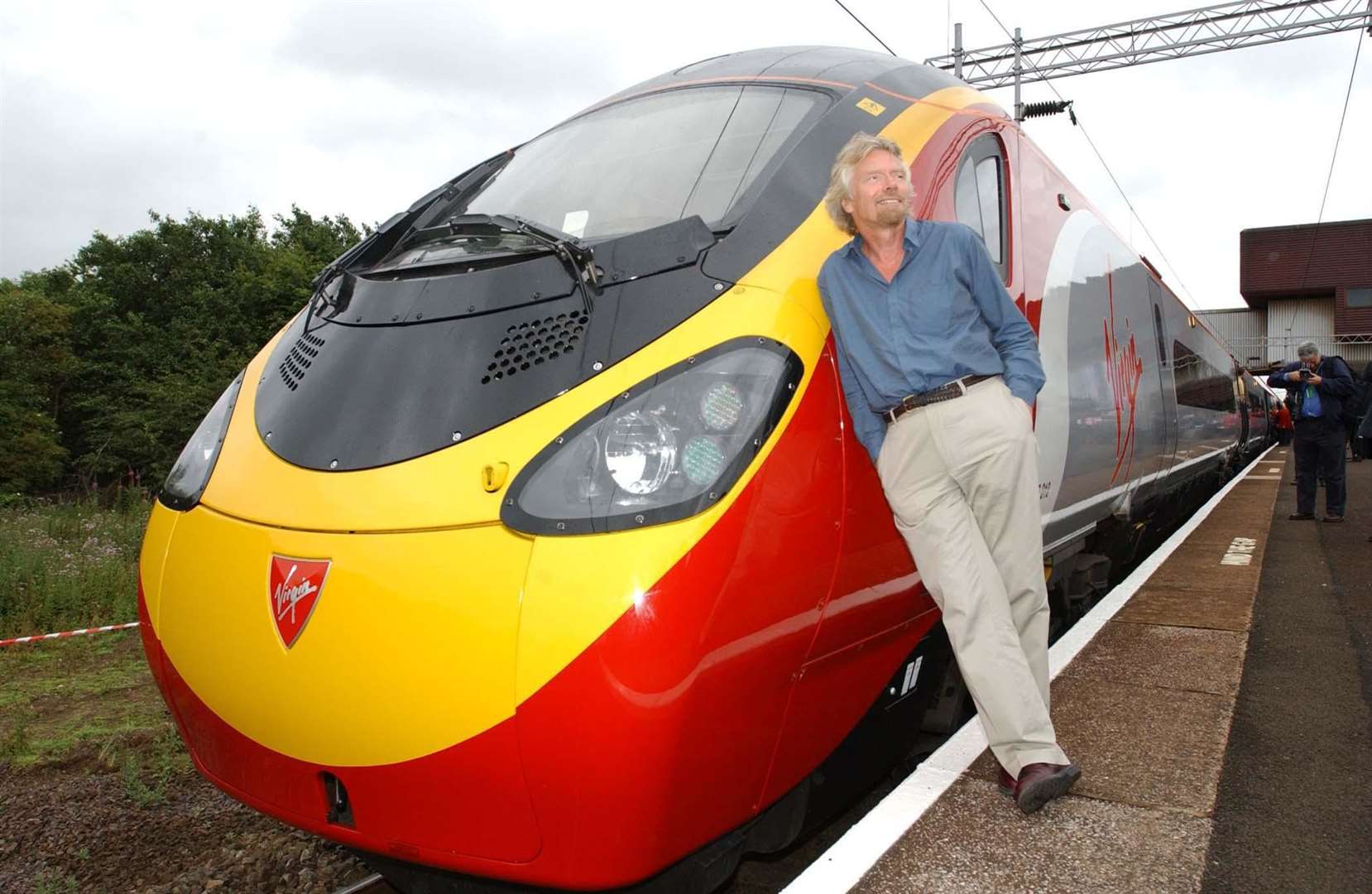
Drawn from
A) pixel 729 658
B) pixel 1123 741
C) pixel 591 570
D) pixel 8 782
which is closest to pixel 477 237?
pixel 591 570

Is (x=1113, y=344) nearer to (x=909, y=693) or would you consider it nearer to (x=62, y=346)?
(x=909, y=693)

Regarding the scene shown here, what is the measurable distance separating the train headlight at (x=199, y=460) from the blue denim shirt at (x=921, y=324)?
5.22 feet

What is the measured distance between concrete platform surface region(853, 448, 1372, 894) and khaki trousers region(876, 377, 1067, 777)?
0.21m

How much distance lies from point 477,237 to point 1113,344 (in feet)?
11.1

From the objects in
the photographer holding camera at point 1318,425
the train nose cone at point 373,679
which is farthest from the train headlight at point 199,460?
the photographer holding camera at point 1318,425

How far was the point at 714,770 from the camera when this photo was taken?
6.60ft

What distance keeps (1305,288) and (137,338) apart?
5157cm

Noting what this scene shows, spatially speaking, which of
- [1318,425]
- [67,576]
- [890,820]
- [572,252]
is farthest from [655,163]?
[1318,425]

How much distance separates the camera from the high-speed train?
6.23ft

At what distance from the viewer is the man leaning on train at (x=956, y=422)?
2.37 metres

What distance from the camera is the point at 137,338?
114ft

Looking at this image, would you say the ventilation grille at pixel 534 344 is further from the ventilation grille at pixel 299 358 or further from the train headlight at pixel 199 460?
the train headlight at pixel 199 460

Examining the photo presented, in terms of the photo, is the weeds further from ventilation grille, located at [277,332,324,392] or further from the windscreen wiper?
the windscreen wiper

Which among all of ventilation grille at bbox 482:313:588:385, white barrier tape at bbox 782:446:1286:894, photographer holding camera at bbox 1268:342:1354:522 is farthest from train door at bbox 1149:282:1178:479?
ventilation grille at bbox 482:313:588:385
